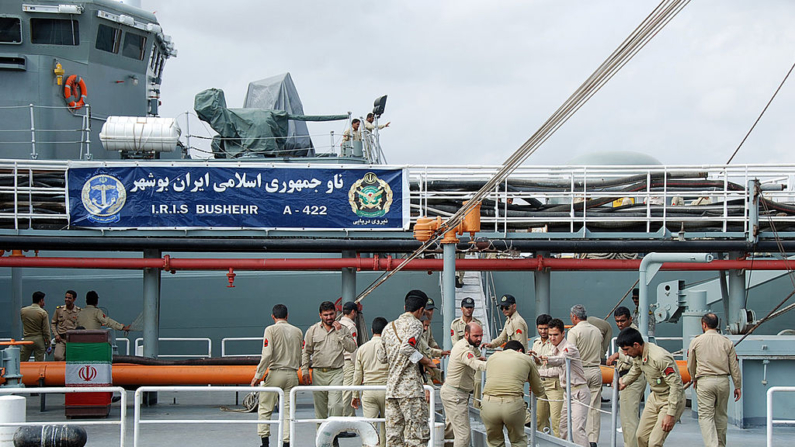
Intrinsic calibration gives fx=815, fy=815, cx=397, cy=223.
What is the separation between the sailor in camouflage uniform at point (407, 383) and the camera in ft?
25.1

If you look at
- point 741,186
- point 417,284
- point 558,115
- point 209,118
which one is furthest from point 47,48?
point 741,186

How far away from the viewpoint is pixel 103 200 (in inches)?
524

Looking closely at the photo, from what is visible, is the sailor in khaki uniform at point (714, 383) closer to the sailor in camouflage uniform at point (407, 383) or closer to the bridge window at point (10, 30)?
the sailor in camouflage uniform at point (407, 383)

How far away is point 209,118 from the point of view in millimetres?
16719

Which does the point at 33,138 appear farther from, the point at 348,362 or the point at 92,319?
the point at 348,362

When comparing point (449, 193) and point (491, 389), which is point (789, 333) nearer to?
point (449, 193)

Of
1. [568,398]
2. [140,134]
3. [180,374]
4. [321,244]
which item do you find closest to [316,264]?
[321,244]

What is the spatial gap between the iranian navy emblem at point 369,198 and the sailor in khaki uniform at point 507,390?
18.6 feet

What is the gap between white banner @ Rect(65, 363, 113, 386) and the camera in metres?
11.7

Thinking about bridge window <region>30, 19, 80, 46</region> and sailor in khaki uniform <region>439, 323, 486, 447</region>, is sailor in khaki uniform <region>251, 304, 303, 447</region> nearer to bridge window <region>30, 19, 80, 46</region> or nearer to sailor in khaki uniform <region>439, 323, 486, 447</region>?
sailor in khaki uniform <region>439, 323, 486, 447</region>

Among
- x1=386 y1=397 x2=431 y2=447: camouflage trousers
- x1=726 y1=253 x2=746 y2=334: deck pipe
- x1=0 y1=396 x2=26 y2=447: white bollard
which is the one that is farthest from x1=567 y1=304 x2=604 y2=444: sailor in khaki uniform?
x1=0 y1=396 x2=26 y2=447: white bollard

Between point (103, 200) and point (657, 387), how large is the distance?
9.26m

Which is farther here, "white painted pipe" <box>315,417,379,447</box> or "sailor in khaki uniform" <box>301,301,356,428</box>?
"sailor in khaki uniform" <box>301,301,356,428</box>

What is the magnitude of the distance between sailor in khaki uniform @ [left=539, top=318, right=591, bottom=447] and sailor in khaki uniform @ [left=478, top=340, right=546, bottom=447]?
1.19 m
